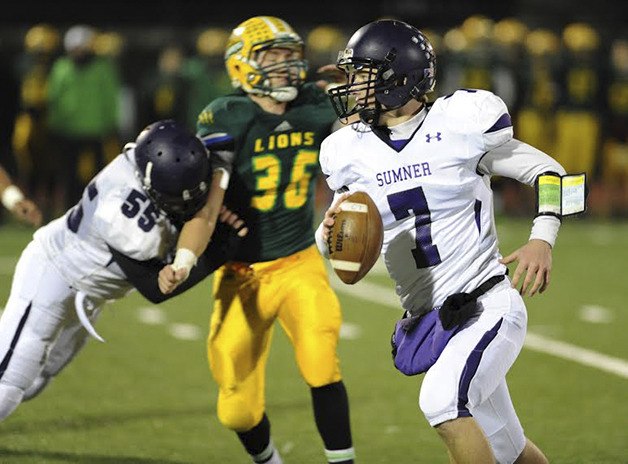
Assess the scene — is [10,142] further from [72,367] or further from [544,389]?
[544,389]

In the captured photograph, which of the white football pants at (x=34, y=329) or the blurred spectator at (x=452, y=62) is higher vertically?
the white football pants at (x=34, y=329)

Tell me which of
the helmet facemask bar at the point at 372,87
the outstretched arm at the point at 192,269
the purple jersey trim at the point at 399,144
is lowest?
the outstretched arm at the point at 192,269

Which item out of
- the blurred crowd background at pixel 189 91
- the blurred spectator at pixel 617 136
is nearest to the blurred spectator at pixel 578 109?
the blurred crowd background at pixel 189 91

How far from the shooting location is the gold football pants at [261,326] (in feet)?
15.7

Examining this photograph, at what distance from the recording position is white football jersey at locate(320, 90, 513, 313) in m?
4.11

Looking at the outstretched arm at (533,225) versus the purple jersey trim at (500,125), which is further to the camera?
the purple jersey trim at (500,125)

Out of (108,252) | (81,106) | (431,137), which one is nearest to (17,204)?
(108,252)

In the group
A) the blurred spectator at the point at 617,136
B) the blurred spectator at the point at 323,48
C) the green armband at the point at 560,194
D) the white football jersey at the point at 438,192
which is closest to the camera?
the green armband at the point at 560,194

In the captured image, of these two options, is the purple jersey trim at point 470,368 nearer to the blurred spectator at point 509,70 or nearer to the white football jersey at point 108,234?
the white football jersey at point 108,234

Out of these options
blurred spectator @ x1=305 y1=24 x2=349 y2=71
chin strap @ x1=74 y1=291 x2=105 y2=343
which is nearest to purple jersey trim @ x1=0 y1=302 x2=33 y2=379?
chin strap @ x1=74 y1=291 x2=105 y2=343

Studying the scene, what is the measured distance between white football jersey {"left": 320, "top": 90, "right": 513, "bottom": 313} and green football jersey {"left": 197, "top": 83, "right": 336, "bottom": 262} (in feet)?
2.71

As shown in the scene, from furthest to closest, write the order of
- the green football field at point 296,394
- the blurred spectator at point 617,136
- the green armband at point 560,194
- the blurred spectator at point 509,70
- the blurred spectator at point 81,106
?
the blurred spectator at point 617,136, the blurred spectator at point 509,70, the blurred spectator at point 81,106, the green football field at point 296,394, the green armband at point 560,194

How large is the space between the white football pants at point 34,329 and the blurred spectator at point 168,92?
8.87 m

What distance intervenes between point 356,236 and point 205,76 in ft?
31.6
